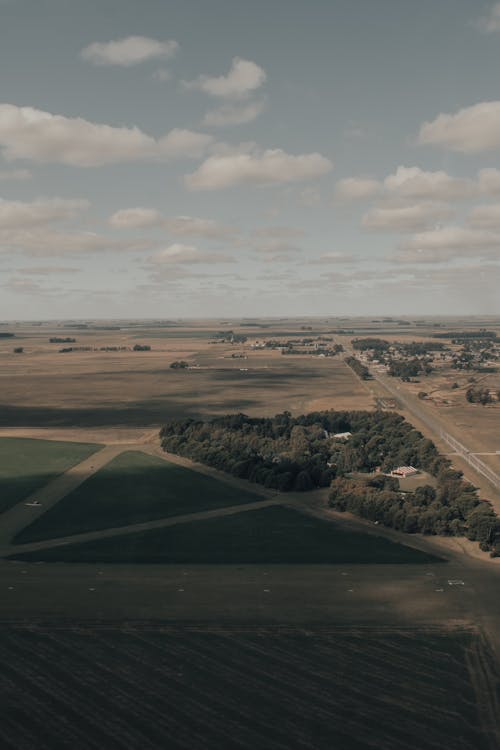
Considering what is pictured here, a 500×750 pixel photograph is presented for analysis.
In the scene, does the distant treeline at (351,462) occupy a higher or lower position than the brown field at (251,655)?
higher

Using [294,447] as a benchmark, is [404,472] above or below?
below

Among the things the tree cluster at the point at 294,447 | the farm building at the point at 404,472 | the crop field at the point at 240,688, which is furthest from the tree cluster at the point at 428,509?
the crop field at the point at 240,688

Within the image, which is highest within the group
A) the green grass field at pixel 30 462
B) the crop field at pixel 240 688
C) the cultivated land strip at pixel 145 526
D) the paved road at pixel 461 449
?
the paved road at pixel 461 449

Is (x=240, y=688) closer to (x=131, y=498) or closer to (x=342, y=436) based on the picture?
(x=131, y=498)

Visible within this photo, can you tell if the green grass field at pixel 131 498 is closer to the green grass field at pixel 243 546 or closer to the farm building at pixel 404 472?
the green grass field at pixel 243 546

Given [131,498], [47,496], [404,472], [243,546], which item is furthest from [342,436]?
[47,496]

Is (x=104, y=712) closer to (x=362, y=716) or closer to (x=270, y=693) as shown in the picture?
(x=270, y=693)
